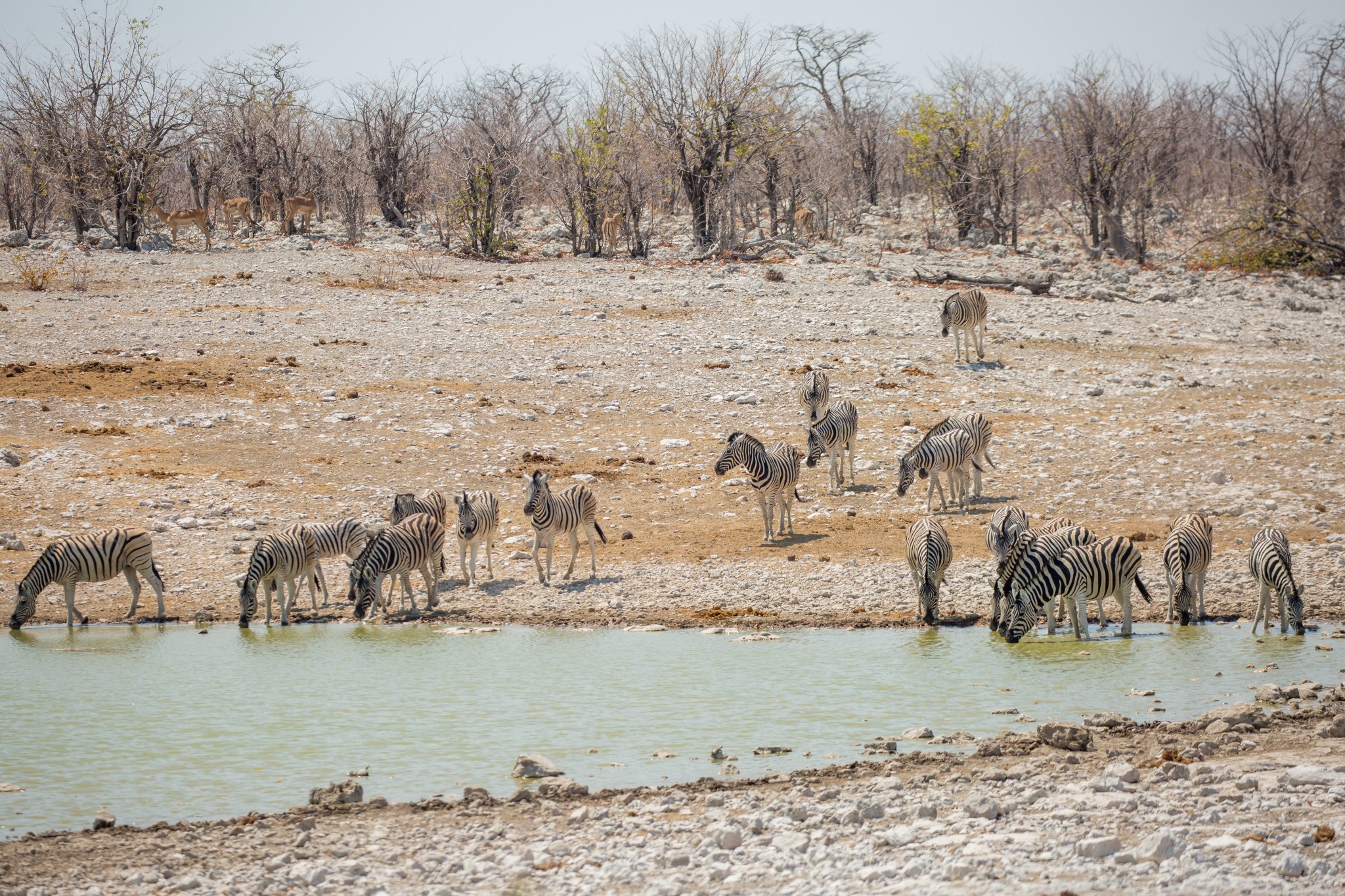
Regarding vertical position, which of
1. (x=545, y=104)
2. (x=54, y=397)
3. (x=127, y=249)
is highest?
(x=545, y=104)

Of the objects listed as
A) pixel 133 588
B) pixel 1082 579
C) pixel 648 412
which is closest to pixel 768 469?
pixel 1082 579

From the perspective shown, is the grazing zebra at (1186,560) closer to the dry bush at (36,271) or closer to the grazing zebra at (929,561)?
the grazing zebra at (929,561)

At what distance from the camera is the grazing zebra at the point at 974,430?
1580cm

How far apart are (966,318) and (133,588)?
1554 centimetres

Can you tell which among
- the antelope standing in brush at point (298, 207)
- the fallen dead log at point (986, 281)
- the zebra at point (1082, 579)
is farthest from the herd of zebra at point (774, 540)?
the antelope standing in brush at point (298, 207)

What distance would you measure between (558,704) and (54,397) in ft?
46.4

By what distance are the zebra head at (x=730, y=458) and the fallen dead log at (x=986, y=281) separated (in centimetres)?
1620

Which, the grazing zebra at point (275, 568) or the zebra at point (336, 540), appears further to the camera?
the zebra at point (336, 540)

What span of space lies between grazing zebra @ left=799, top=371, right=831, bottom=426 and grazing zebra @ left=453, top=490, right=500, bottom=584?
6224 millimetres

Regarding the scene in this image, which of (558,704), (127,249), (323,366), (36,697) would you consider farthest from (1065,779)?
(127,249)

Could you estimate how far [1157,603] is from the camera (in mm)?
12156

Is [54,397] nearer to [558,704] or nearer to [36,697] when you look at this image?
[36,697]

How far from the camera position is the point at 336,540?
13.2 metres

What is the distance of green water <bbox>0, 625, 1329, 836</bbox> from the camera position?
7566 mm
